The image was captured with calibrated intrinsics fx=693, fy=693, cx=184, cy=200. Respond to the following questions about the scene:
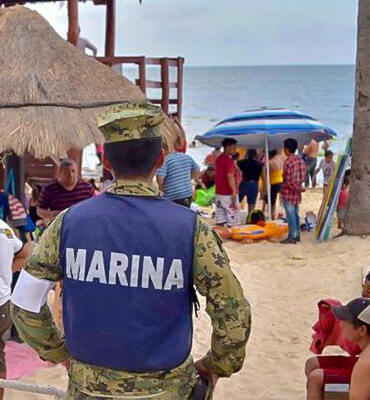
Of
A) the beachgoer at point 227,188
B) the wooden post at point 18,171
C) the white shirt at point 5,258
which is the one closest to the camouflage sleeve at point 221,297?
the white shirt at point 5,258

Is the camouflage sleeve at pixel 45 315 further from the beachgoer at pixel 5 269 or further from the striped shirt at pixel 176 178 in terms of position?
the striped shirt at pixel 176 178

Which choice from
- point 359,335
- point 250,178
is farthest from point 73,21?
point 359,335

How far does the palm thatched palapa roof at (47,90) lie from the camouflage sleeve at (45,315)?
295 cm

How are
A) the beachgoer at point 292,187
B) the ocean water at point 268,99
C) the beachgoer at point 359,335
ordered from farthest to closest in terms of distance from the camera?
the ocean water at point 268,99, the beachgoer at point 292,187, the beachgoer at point 359,335

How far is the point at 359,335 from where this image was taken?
9.94ft

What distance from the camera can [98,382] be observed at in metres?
1.99

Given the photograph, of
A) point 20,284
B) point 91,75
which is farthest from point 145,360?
point 91,75

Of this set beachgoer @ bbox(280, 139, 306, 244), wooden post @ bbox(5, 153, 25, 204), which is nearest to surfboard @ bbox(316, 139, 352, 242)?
beachgoer @ bbox(280, 139, 306, 244)

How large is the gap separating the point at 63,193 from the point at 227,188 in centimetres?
475

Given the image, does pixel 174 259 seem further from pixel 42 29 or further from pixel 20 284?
pixel 42 29

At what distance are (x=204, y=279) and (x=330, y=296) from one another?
523cm

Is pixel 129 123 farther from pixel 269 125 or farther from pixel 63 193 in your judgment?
pixel 269 125

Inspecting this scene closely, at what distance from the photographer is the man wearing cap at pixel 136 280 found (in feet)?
6.34

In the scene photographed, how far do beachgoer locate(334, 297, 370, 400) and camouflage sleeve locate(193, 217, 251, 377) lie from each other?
992 mm
